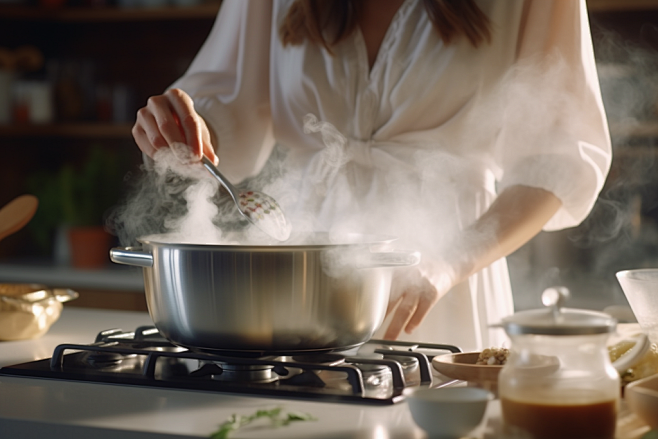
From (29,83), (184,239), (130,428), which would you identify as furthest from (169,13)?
(130,428)

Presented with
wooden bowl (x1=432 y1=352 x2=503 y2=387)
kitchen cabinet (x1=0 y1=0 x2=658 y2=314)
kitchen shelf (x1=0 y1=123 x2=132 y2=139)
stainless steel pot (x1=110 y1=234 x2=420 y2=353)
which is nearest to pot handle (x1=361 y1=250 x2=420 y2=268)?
stainless steel pot (x1=110 y1=234 x2=420 y2=353)

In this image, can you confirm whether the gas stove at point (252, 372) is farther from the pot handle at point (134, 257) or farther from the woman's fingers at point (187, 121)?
the woman's fingers at point (187, 121)

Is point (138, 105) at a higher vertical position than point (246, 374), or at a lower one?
higher

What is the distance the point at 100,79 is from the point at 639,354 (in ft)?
9.65

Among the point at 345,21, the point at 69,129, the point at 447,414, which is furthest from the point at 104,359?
the point at 69,129

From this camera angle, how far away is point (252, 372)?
0.84 m

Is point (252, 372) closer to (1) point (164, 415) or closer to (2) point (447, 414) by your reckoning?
(1) point (164, 415)

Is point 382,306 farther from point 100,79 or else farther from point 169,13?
point 100,79

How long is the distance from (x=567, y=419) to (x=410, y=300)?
41cm

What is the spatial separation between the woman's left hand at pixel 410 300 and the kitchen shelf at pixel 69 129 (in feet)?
6.84

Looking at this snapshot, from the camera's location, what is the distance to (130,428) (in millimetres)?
659

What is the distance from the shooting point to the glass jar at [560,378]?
0.62m

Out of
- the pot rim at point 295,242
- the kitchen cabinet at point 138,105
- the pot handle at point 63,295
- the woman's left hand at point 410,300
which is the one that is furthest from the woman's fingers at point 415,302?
the kitchen cabinet at point 138,105

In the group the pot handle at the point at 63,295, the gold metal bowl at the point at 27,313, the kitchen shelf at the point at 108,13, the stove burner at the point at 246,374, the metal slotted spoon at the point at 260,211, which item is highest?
the kitchen shelf at the point at 108,13
